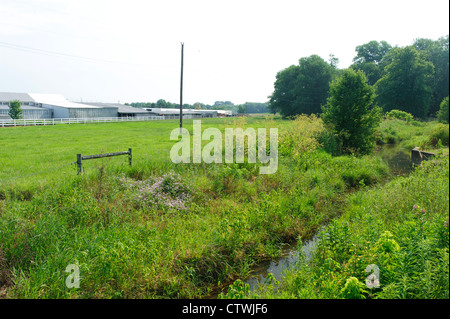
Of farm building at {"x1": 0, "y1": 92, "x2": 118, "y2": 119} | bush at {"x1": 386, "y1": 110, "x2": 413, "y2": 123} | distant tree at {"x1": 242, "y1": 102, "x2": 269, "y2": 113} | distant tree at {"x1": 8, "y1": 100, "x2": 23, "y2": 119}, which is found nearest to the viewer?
bush at {"x1": 386, "y1": 110, "x2": 413, "y2": 123}

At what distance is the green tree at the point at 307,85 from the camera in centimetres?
5969

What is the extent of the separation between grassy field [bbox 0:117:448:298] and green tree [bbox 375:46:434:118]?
4135 centimetres

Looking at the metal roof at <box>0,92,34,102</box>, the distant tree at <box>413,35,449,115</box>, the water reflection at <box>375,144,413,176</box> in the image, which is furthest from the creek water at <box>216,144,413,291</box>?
the metal roof at <box>0,92,34,102</box>

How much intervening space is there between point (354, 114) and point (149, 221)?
16.2 metres

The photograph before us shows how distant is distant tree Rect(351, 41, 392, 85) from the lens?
60531 millimetres

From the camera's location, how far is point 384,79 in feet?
160

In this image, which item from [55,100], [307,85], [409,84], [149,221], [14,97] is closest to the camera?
[149,221]

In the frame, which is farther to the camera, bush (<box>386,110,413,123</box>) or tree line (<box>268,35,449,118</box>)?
tree line (<box>268,35,449,118</box>)

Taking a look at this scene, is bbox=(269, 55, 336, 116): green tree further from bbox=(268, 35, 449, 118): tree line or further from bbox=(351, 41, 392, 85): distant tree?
bbox=(351, 41, 392, 85): distant tree

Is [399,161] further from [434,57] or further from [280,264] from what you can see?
[434,57]

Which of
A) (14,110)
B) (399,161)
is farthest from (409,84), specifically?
(14,110)

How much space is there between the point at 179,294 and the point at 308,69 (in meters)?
62.6

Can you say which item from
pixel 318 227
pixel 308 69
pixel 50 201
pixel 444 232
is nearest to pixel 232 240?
pixel 318 227
